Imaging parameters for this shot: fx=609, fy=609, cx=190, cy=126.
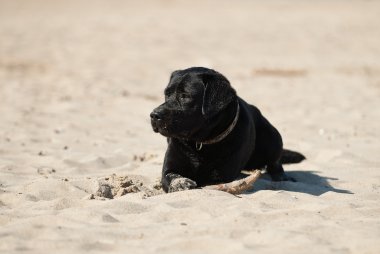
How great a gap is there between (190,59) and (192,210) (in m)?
12.1

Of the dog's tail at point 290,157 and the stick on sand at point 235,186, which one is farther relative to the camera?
the dog's tail at point 290,157

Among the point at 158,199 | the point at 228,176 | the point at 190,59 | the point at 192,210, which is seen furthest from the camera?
the point at 190,59

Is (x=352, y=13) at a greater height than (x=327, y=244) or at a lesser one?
greater

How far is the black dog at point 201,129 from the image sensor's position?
15.7ft

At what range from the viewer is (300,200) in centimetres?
464

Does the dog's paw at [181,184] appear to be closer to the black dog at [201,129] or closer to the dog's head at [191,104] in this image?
the black dog at [201,129]

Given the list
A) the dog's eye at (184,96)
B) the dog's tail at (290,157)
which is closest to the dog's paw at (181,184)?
the dog's eye at (184,96)

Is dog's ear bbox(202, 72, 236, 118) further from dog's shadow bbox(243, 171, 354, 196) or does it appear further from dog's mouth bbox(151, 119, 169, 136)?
dog's shadow bbox(243, 171, 354, 196)

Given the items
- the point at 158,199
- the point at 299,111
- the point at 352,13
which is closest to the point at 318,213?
the point at 158,199

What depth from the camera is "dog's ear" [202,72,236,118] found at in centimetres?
485

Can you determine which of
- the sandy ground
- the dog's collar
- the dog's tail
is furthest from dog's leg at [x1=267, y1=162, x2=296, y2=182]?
the dog's collar

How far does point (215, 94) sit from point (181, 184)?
2.54ft

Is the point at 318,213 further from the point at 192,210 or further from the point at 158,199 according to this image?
the point at 158,199

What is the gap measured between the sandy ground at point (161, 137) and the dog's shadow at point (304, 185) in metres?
0.03
